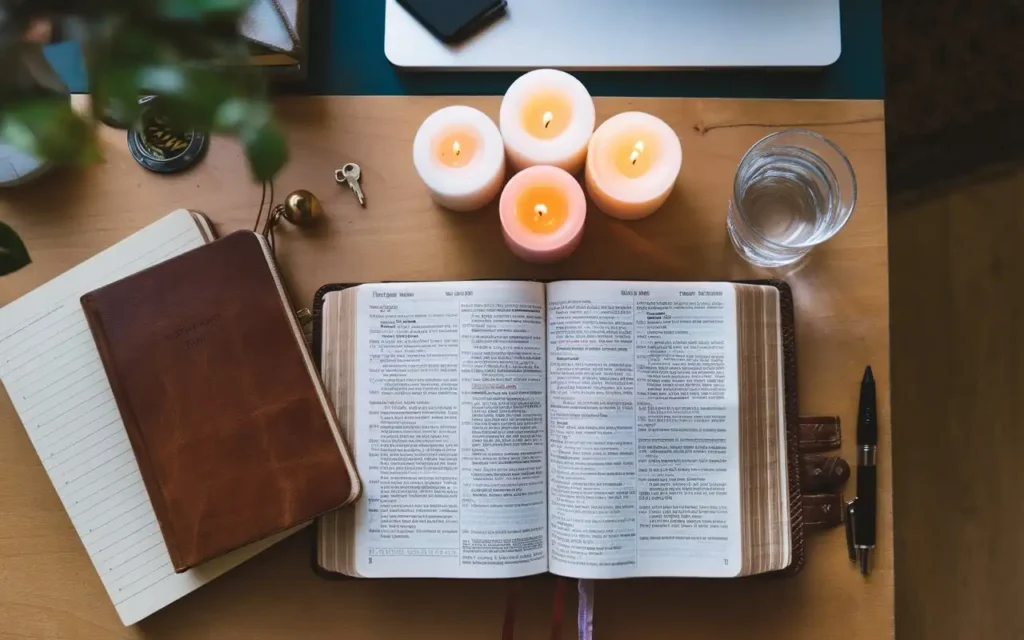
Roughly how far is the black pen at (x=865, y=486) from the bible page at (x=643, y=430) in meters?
0.11

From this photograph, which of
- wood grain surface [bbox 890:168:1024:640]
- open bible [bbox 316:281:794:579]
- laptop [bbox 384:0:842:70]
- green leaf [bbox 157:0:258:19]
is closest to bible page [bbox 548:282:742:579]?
open bible [bbox 316:281:794:579]

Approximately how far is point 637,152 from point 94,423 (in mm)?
510

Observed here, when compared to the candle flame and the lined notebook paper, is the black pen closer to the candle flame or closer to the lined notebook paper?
the candle flame

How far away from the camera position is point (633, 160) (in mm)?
615

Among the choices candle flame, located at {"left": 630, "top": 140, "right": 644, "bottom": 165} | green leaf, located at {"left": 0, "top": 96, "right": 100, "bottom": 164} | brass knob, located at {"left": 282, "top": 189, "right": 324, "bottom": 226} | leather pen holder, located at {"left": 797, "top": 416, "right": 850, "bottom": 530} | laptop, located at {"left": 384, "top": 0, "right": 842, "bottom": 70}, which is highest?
laptop, located at {"left": 384, "top": 0, "right": 842, "bottom": 70}

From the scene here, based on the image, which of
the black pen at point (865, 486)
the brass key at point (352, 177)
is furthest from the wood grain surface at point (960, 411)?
the brass key at point (352, 177)

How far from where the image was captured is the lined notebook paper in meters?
0.63

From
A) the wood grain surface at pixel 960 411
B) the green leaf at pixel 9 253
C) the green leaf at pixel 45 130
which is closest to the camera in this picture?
the green leaf at pixel 45 130

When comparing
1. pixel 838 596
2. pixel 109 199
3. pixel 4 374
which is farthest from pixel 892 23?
pixel 4 374

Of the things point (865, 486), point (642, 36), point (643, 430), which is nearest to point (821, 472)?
point (865, 486)

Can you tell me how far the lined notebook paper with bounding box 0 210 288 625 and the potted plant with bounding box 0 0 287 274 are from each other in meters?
0.30

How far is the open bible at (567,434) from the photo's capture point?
23.6 inches

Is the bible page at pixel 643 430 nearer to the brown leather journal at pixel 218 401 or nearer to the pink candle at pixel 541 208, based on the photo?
the pink candle at pixel 541 208

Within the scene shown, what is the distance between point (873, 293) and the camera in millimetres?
656
